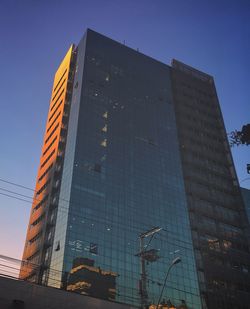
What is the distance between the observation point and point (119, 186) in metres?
99.4

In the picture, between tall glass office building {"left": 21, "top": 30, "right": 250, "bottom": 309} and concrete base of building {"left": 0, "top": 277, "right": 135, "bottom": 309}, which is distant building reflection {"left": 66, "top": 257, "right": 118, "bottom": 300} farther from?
concrete base of building {"left": 0, "top": 277, "right": 135, "bottom": 309}

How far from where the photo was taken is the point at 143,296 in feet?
117

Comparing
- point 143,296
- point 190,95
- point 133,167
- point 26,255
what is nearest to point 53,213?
point 26,255

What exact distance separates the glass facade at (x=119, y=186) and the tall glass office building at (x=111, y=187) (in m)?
0.28

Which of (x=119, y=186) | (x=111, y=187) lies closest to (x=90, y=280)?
(x=111, y=187)

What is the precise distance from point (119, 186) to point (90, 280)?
28332mm

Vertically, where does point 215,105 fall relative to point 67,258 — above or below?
above

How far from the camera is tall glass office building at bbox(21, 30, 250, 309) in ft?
273

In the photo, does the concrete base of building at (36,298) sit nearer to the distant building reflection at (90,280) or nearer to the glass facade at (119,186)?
the glass facade at (119,186)

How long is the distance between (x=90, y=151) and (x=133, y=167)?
13651 millimetres

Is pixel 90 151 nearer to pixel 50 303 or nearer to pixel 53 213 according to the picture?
pixel 53 213

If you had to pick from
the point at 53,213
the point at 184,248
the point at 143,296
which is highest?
the point at 53,213

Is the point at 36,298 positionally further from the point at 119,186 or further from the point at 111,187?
the point at 119,186

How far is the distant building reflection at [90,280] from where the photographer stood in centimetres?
7669
